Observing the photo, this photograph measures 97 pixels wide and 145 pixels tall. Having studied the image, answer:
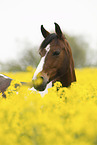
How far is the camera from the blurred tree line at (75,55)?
27.7 m

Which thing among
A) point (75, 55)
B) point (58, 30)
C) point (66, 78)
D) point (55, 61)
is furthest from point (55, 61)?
point (75, 55)

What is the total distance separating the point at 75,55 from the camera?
37.8m

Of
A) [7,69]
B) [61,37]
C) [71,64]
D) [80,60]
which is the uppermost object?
[80,60]

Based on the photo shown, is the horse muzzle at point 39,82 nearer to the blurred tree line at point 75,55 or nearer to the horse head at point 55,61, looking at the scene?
the horse head at point 55,61

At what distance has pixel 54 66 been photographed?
10.4 ft

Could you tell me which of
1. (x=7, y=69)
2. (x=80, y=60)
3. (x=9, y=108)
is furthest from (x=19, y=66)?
(x=9, y=108)

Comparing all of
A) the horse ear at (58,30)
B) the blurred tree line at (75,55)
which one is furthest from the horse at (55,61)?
the blurred tree line at (75,55)

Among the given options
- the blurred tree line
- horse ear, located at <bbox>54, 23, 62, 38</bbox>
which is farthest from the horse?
the blurred tree line

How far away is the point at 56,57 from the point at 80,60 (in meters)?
34.6

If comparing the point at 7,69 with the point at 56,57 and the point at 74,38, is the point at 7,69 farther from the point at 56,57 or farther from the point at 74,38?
the point at 56,57

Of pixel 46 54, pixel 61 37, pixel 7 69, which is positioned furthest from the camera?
pixel 7 69

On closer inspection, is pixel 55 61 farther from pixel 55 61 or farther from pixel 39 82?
pixel 39 82

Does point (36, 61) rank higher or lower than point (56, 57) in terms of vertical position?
higher

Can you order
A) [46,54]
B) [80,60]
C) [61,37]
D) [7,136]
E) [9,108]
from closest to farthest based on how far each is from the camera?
[7,136] → [9,108] → [46,54] → [61,37] → [80,60]
